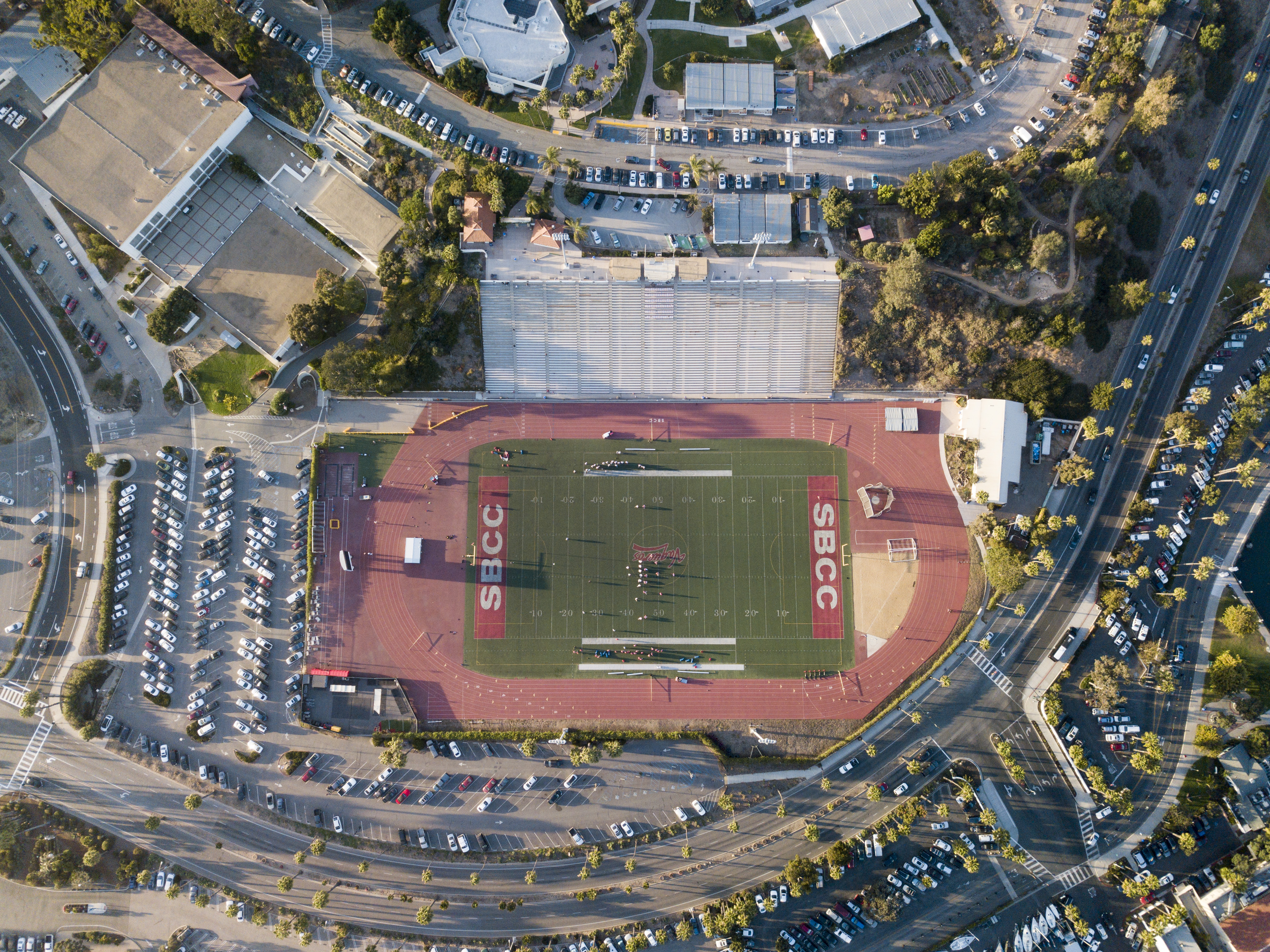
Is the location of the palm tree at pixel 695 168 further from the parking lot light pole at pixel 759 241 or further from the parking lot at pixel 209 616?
the parking lot at pixel 209 616

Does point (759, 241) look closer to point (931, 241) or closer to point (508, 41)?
point (931, 241)

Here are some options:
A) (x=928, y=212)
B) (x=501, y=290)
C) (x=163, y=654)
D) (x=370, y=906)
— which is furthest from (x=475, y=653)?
(x=928, y=212)

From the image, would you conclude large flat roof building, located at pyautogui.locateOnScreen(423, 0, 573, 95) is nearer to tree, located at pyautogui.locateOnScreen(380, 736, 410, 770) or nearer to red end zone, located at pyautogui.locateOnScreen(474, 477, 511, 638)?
red end zone, located at pyautogui.locateOnScreen(474, 477, 511, 638)

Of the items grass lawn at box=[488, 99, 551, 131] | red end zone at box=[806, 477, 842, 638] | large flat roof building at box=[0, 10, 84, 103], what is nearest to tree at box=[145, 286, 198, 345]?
large flat roof building at box=[0, 10, 84, 103]

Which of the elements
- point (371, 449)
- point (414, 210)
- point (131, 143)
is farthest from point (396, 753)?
point (131, 143)

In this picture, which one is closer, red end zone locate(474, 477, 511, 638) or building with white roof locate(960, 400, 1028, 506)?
building with white roof locate(960, 400, 1028, 506)

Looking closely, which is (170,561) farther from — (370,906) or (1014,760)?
(1014,760)

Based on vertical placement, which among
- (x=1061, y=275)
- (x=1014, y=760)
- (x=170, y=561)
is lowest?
(x=1014, y=760)
